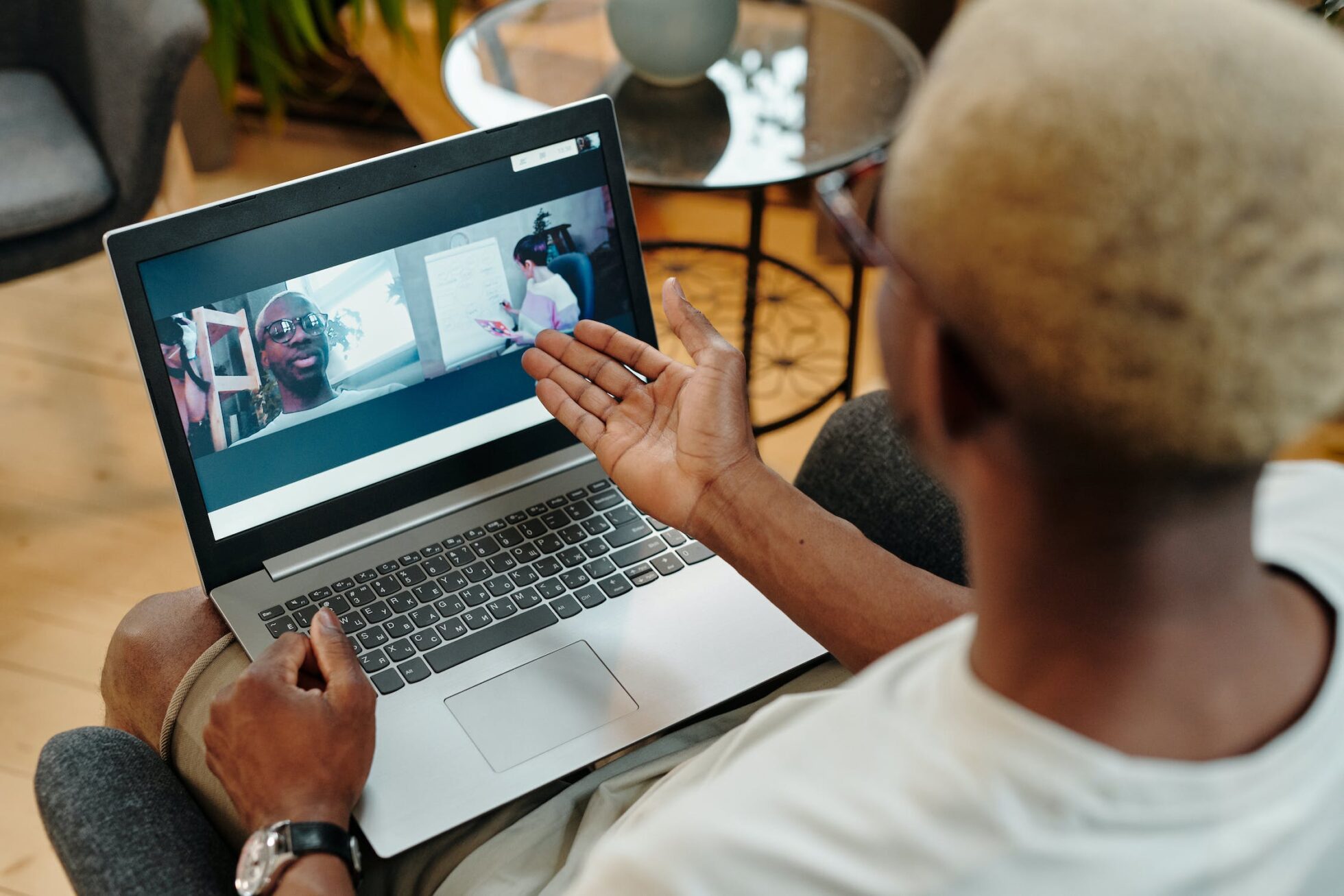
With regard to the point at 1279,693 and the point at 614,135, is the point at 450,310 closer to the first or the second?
the point at 614,135

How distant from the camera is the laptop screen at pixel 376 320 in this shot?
896 mm

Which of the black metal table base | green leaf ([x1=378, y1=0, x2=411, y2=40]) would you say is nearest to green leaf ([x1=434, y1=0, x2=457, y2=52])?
green leaf ([x1=378, y1=0, x2=411, y2=40])

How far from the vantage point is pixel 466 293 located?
3.22 ft

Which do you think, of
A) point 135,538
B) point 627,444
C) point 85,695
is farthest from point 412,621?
point 135,538

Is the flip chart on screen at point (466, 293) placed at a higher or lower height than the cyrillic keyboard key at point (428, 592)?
higher

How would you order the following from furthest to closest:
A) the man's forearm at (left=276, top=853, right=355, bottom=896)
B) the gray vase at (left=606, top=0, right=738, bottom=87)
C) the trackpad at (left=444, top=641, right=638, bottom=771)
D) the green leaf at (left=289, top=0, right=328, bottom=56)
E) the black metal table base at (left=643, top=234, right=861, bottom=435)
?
the green leaf at (left=289, top=0, right=328, bottom=56)
the black metal table base at (left=643, top=234, right=861, bottom=435)
the gray vase at (left=606, top=0, right=738, bottom=87)
the trackpad at (left=444, top=641, right=638, bottom=771)
the man's forearm at (left=276, top=853, right=355, bottom=896)

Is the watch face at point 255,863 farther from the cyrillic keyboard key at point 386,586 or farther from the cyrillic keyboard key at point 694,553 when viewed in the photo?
the cyrillic keyboard key at point 694,553

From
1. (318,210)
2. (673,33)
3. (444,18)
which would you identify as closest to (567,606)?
(318,210)

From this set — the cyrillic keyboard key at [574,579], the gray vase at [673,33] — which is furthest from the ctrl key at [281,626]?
the gray vase at [673,33]

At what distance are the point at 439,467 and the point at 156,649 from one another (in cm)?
27

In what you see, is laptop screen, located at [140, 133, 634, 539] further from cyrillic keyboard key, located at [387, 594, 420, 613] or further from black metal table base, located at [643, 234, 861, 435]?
black metal table base, located at [643, 234, 861, 435]

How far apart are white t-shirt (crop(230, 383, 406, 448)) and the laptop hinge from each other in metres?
0.10

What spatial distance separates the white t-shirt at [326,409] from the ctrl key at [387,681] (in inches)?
8.3

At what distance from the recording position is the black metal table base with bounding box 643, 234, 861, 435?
1911 mm
